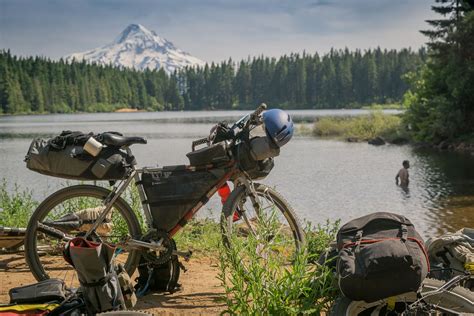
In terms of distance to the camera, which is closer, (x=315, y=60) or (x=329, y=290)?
(x=329, y=290)

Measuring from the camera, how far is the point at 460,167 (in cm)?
2920

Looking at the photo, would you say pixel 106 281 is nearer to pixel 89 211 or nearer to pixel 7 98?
pixel 89 211

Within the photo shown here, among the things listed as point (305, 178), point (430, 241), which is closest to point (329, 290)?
point (430, 241)

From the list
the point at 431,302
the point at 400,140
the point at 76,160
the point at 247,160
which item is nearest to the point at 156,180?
the point at 76,160

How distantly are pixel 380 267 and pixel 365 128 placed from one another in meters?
53.1

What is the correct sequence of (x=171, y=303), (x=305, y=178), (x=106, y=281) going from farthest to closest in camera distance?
1. (x=305, y=178)
2. (x=171, y=303)
3. (x=106, y=281)

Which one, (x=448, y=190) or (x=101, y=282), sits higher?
(x=101, y=282)

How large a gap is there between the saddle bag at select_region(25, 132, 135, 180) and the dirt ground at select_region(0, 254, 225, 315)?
3.37 feet

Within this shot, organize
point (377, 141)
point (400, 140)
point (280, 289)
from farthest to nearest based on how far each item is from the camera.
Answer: point (377, 141) < point (400, 140) < point (280, 289)

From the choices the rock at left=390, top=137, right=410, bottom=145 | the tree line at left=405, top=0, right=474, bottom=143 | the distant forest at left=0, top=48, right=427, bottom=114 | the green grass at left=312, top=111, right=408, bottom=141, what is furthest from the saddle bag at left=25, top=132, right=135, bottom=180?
the distant forest at left=0, top=48, right=427, bottom=114

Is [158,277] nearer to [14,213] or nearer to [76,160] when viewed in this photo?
[76,160]

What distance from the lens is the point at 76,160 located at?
4484 millimetres

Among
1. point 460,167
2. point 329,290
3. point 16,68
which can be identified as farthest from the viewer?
point 16,68

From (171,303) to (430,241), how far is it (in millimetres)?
1965
